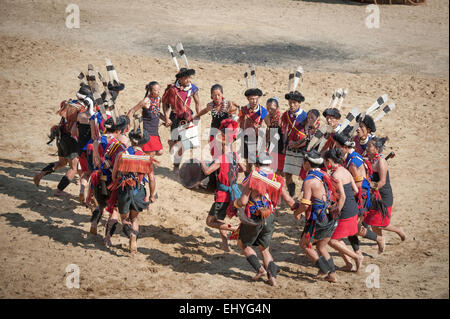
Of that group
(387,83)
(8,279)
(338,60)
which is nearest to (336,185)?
(8,279)

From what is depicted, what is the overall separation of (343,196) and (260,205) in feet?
3.89

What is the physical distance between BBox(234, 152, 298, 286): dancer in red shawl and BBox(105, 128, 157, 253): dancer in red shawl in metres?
1.54

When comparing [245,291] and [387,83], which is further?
[387,83]

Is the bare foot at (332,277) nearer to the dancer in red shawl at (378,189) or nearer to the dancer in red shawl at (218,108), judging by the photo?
the dancer in red shawl at (378,189)

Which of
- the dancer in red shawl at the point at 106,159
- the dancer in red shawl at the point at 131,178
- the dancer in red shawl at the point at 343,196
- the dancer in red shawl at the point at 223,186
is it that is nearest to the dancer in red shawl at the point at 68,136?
the dancer in red shawl at the point at 106,159

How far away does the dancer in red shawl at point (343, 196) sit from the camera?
24.4 feet

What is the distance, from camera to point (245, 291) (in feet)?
24.1

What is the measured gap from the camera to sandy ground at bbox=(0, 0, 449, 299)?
761 centimetres

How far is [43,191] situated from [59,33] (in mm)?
9370

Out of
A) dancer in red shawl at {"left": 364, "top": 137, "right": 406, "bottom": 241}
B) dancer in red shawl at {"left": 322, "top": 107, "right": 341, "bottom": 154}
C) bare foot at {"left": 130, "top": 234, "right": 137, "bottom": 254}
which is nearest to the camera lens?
bare foot at {"left": 130, "top": 234, "right": 137, "bottom": 254}

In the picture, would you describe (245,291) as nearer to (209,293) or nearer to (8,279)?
(209,293)

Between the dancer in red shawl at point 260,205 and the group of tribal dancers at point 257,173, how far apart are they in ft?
0.04

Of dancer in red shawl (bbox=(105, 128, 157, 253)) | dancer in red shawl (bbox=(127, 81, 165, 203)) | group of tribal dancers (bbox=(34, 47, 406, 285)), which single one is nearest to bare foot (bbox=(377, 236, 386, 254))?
group of tribal dancers (bbox=(34, 47, 406, 285))

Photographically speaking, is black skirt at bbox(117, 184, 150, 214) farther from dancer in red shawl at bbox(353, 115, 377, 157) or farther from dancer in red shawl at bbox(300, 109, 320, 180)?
dancer in red shawl at bbox(353, 115, 377, 157)
